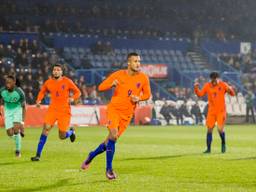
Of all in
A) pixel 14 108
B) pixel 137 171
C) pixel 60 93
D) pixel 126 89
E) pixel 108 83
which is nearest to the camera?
pixel 108 83

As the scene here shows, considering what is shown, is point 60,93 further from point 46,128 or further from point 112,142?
point 112,142

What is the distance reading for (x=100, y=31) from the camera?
5466 cm

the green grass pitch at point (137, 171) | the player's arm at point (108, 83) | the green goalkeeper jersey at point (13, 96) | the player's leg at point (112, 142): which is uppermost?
the player's arm at point (108, 83)

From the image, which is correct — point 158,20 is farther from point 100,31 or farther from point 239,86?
point 239,86

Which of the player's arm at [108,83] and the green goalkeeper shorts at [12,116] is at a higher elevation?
the player's arm at [108,83]

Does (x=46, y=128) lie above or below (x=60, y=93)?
below

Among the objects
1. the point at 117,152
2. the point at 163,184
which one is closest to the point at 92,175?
the point at 163,184

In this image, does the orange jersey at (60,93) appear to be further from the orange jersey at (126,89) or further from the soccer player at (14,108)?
the orange jersey at (126,89)

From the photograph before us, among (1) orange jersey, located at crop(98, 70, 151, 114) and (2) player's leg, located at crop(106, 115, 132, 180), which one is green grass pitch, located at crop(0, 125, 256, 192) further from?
(1) orange jersey, located at crop(98, 70, 151, 114)

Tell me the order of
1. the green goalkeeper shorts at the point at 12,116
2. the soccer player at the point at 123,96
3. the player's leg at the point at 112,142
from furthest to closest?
the green goalkeeper shorts at the point at 12,116 → the soccer player at the point at 123,96 → the player's leg at the point at 112,142

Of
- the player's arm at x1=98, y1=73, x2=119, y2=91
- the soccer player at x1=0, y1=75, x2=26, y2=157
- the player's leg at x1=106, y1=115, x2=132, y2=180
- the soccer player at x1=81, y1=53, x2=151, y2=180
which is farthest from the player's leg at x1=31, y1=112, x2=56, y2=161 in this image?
the player's arm at x1=98, y1=73, x2=119, y2=91

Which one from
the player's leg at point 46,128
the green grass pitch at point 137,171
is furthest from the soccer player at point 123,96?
the player's leg at point 46,128

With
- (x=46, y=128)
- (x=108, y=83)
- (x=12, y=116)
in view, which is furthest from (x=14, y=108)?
(x=108, y=83)

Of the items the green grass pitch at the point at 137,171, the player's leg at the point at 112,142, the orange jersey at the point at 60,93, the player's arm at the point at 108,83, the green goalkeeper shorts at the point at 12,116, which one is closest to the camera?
the green grass pitch at the point at 137,171
